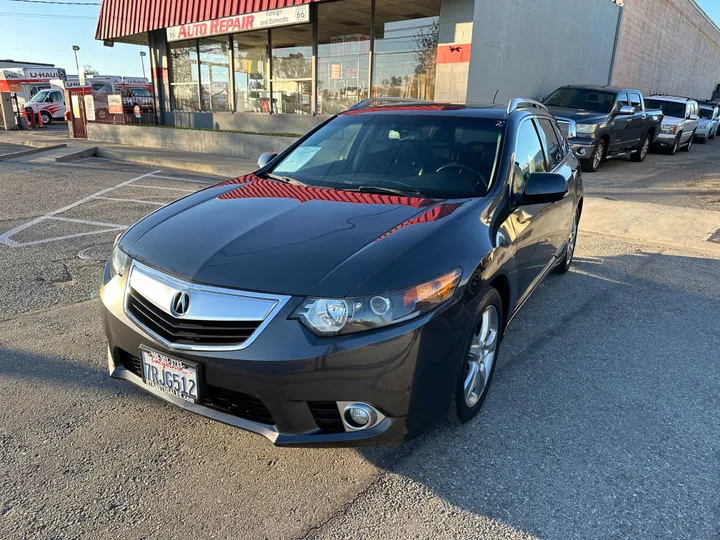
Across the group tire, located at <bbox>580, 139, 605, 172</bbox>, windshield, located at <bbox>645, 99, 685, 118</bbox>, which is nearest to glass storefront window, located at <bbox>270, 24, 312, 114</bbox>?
tire, located at <bbox>580, 139, 605, 172</bbox>

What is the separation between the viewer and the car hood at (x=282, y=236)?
2.24 meters

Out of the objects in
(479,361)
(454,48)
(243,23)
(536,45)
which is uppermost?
(243,23)

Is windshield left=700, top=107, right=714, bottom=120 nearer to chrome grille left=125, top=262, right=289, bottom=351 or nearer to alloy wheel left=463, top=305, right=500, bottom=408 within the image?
alloy wheel left=463, top=305, right=500, bottom=408

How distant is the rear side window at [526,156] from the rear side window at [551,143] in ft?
0.79

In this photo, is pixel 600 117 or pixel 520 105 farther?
pixel 600 117

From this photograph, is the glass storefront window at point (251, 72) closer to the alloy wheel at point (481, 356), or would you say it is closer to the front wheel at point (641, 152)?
the front wheel at point (641, 152)

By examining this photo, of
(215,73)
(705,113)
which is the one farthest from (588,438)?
(705,113)

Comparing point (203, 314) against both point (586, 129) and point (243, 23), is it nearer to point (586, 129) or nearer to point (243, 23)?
point (586, 129)

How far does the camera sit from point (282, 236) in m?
2.56

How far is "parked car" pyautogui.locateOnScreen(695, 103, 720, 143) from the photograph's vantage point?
2297 cm

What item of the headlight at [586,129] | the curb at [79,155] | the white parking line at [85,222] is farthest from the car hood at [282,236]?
the curb at [79,155]

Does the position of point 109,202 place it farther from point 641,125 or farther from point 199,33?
point 641,125

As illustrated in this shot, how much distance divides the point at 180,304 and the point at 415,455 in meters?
1.36

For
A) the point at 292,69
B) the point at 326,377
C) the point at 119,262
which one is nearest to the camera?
the point at 326,377
